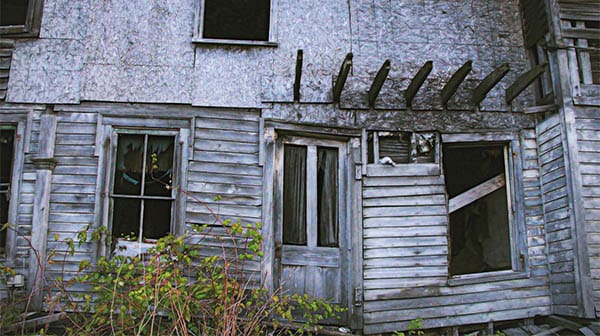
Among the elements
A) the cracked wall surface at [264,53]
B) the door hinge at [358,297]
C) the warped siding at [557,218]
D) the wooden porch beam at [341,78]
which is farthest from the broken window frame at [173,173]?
the warped siding at [557,218]

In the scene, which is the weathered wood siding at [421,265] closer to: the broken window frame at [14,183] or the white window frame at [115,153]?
the white window frame at [115,153]

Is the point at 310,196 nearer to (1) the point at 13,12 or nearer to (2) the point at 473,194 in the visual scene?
(2) the point at 473,194

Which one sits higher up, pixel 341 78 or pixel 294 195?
pixel 341 78

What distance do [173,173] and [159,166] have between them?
0.72ft

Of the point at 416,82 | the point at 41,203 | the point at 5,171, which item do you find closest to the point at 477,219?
the point at 416,82

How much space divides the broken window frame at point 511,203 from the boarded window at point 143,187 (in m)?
3.76

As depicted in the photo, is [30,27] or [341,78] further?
[30,27]

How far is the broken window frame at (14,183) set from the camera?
6887 millimetres

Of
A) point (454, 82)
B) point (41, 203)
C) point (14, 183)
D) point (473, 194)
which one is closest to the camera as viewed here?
point (41, 203)

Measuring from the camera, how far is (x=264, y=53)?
7.54 m

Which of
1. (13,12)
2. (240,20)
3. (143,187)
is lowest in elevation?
(143,187)

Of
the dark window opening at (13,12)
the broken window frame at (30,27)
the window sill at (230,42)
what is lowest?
the window sill at (230,42)

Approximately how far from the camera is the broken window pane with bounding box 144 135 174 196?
721cm

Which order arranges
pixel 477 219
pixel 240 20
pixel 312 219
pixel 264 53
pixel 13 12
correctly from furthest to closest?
1. pixel 240 20
2. pixel 477 219
3. pixel 13 12
4. pixel 264 53
5. pixel 312 219
